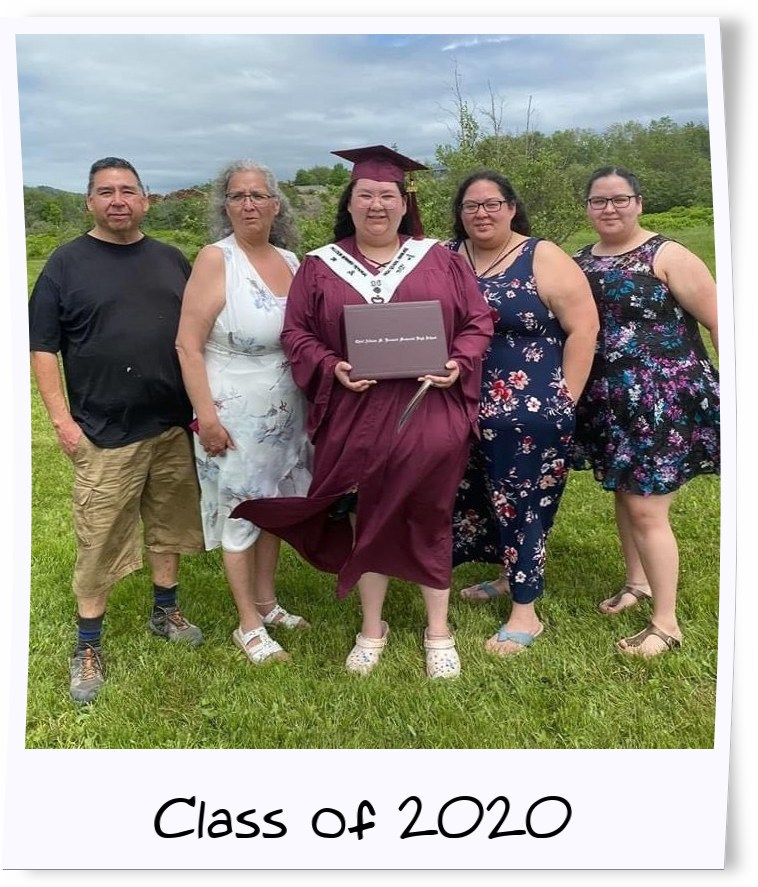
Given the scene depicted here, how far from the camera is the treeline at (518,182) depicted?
2.53 metres

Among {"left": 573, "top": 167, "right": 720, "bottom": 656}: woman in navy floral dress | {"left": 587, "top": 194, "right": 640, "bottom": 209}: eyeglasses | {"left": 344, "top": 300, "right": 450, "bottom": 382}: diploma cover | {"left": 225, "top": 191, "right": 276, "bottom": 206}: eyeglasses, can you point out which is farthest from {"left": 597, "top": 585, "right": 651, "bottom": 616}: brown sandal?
{"left": 225, "top": 191, "right": 276, "bottom": 206}: eyeglasses

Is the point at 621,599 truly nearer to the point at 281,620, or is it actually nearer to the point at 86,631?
the point at 281,620

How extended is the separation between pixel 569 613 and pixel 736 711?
1.11 meters

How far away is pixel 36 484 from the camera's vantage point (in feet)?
9.27

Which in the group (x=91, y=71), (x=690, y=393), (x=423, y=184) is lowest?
(x=690, y=393)

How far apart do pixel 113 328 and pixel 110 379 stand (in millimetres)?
183

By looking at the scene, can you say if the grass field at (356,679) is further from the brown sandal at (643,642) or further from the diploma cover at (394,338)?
the diploma cover at (394,338)

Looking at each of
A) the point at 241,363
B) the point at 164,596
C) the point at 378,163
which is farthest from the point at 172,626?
the point at 378,163

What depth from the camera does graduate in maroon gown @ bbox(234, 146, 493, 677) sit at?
2680 mm

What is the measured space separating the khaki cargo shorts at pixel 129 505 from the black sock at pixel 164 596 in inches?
7.5

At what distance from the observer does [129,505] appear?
3045 millimetres

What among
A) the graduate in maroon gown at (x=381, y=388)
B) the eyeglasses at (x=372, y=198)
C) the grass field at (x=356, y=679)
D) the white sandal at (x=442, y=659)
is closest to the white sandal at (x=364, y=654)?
the grass field at (x=356, y=679)
